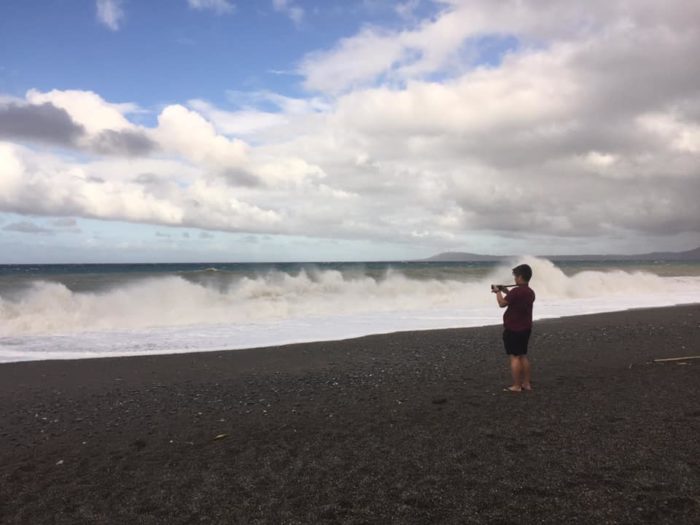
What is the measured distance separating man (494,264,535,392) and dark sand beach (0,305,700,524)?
308mm

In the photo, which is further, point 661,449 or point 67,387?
point 67,387

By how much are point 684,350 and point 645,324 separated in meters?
5.11

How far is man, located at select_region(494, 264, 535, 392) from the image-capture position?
24.4 ft

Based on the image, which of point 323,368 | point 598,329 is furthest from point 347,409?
point 598,329

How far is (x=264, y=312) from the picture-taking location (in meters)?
22.0

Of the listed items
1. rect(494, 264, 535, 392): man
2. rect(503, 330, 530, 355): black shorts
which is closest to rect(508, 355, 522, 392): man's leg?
rect(494, 264, 535, 392): man

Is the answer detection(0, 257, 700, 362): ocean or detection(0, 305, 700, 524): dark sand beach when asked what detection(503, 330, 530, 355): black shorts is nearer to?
detection(0, 305, 700, 524): dark sand beach

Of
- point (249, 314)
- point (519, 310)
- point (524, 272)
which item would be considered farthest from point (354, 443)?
point (249, 314)

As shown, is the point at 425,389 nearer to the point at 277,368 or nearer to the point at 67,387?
the point at 277,368

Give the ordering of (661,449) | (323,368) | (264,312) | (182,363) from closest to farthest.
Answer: (661,449), (323,368), (182,363), (264,312)

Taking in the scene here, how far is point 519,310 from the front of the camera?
749cm

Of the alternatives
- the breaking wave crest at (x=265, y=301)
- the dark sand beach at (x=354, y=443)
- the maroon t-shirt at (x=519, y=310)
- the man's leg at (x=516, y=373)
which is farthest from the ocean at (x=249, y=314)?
the maroon t-shirt at (x=519, y=310)

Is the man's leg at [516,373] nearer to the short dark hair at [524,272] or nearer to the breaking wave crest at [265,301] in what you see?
the short dark hair at [524,272]

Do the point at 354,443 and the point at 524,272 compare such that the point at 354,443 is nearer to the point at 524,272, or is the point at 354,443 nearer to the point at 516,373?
the point at 516,373
